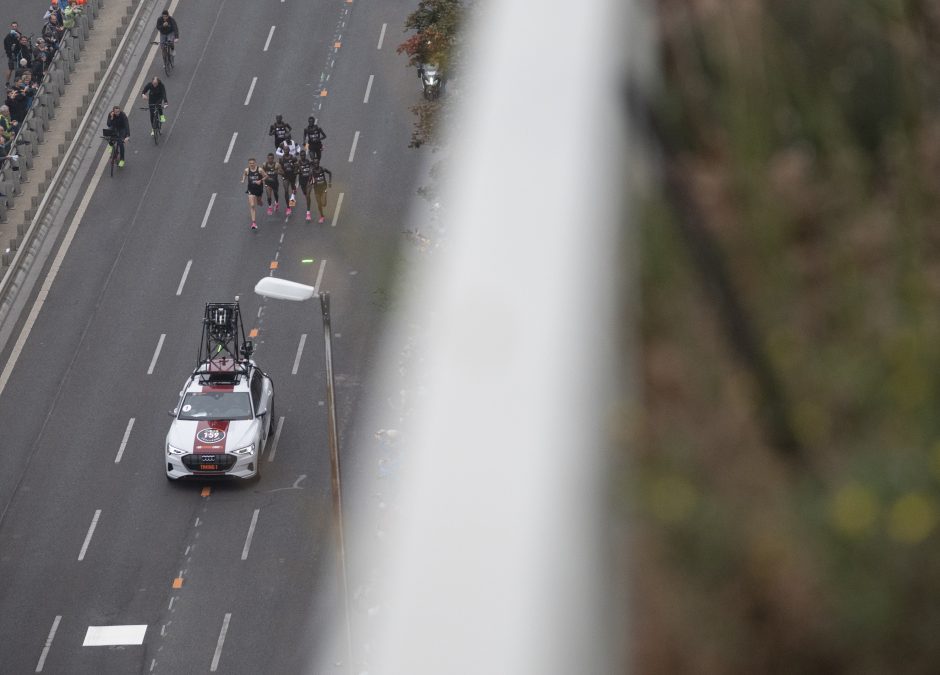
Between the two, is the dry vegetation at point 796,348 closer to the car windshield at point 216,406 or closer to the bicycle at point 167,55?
the car windshield at point 216,406

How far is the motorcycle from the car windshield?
10281 mm

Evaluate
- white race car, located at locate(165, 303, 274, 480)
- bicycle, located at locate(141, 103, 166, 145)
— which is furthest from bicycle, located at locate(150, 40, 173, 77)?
white race car, located at locate(165, 303, 274, 480)

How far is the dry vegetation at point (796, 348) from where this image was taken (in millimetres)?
1152

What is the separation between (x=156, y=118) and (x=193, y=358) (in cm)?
1147

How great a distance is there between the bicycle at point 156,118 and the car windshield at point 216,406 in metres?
15.3

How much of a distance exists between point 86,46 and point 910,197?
50.3 m

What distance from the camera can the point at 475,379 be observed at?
4.54 feet

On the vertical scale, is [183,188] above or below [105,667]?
above

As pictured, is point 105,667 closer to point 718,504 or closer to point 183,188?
point 183,188

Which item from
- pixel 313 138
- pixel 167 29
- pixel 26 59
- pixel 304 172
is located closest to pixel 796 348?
pixel 313 138

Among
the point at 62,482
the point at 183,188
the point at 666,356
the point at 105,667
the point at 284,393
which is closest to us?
the point at 666,356

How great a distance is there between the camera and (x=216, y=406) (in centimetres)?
3142

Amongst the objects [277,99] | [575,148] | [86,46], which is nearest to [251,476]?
[277,99]

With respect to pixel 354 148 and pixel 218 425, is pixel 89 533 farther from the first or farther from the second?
pixel 354 148
